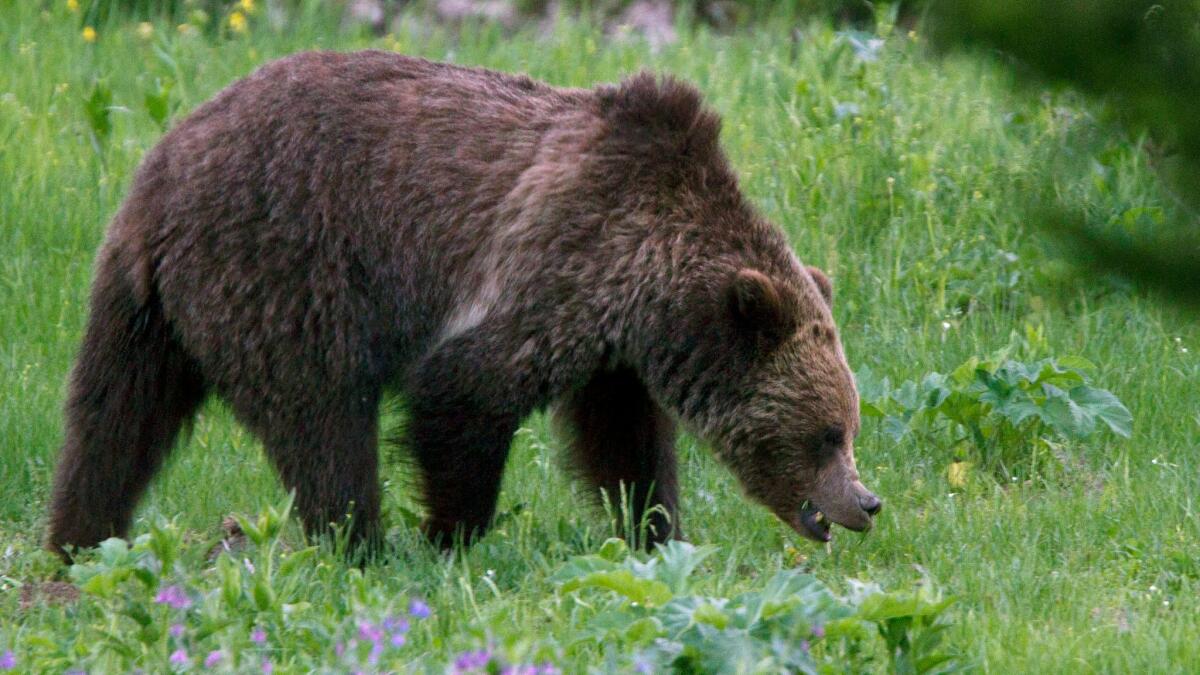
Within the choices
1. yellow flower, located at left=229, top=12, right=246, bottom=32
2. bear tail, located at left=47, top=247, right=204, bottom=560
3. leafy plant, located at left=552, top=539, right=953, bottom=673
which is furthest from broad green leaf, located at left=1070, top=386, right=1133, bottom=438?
yellow flower, located at left=229, top=12, right=246, bottom=32

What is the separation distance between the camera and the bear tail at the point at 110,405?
5.52 metres

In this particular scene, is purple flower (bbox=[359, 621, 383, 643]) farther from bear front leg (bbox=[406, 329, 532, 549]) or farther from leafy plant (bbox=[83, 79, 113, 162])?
leafy plant (bbox=[83, 79, 113, 162])

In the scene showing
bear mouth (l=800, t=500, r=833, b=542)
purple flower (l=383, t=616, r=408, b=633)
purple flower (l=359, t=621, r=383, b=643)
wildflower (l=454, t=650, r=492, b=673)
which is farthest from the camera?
bear mouth (l=800, t=500, r=833, b=542)

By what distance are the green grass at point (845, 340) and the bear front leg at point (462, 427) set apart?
173mm

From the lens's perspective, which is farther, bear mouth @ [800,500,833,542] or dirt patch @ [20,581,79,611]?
bear mouth @ [800,500,833,542]

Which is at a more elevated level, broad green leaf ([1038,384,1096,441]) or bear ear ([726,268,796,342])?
bear ear ([726,268,796,342])

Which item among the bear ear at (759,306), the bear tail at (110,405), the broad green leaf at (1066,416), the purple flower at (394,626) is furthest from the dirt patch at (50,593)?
the broad green leaf at (1066,416)

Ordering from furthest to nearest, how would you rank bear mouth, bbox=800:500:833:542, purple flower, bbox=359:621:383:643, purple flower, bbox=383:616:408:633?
1. bear mouth, bbox=800:500:833:542
2. purple flower, bbox=383:616:408:633
3. purple flower, bbox=359:621:383:643

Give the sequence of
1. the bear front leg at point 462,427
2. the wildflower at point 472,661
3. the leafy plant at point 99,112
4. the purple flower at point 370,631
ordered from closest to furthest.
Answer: the wildflower at point 472,661 < the purple flower at point 370,631 < the bear front leg at point 462,427 < the leafy plant at point 99,112

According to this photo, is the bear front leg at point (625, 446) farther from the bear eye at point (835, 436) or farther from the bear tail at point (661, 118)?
the bear tail at point (661, 118)

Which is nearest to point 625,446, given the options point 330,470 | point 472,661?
point 330,470

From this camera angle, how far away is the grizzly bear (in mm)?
5363

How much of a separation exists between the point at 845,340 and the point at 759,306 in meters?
2.56

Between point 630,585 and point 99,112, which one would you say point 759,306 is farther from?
point 99,112
